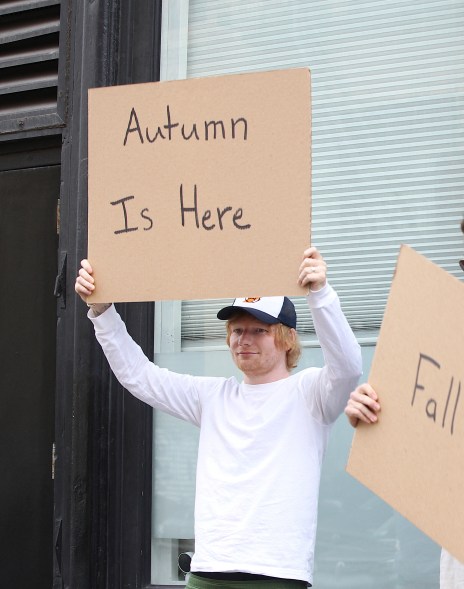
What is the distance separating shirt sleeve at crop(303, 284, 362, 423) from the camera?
2.49m

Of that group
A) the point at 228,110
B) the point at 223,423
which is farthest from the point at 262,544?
the point at 228,110

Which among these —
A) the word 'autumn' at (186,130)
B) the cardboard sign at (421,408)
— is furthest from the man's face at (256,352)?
the cardboard sign at (421,408)

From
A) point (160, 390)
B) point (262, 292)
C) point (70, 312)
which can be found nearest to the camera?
point (262, 292)

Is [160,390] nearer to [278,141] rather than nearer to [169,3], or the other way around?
[278,141]

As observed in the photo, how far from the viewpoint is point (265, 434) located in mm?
2650

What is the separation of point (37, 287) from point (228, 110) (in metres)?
1.59

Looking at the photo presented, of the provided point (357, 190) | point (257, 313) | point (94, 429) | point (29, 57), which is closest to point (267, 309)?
point (257, 313)

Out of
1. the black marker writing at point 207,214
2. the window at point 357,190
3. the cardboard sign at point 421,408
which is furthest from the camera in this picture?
the window at point 357,190

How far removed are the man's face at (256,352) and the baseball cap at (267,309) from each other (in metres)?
0.03

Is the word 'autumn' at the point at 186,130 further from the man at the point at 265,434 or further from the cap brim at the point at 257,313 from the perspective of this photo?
the cap brim at the point at 257,313

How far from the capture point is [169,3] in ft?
12.7

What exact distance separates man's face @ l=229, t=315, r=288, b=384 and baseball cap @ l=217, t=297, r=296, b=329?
33 millimetres

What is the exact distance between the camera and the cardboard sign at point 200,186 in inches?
99.6

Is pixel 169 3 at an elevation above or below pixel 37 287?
above
